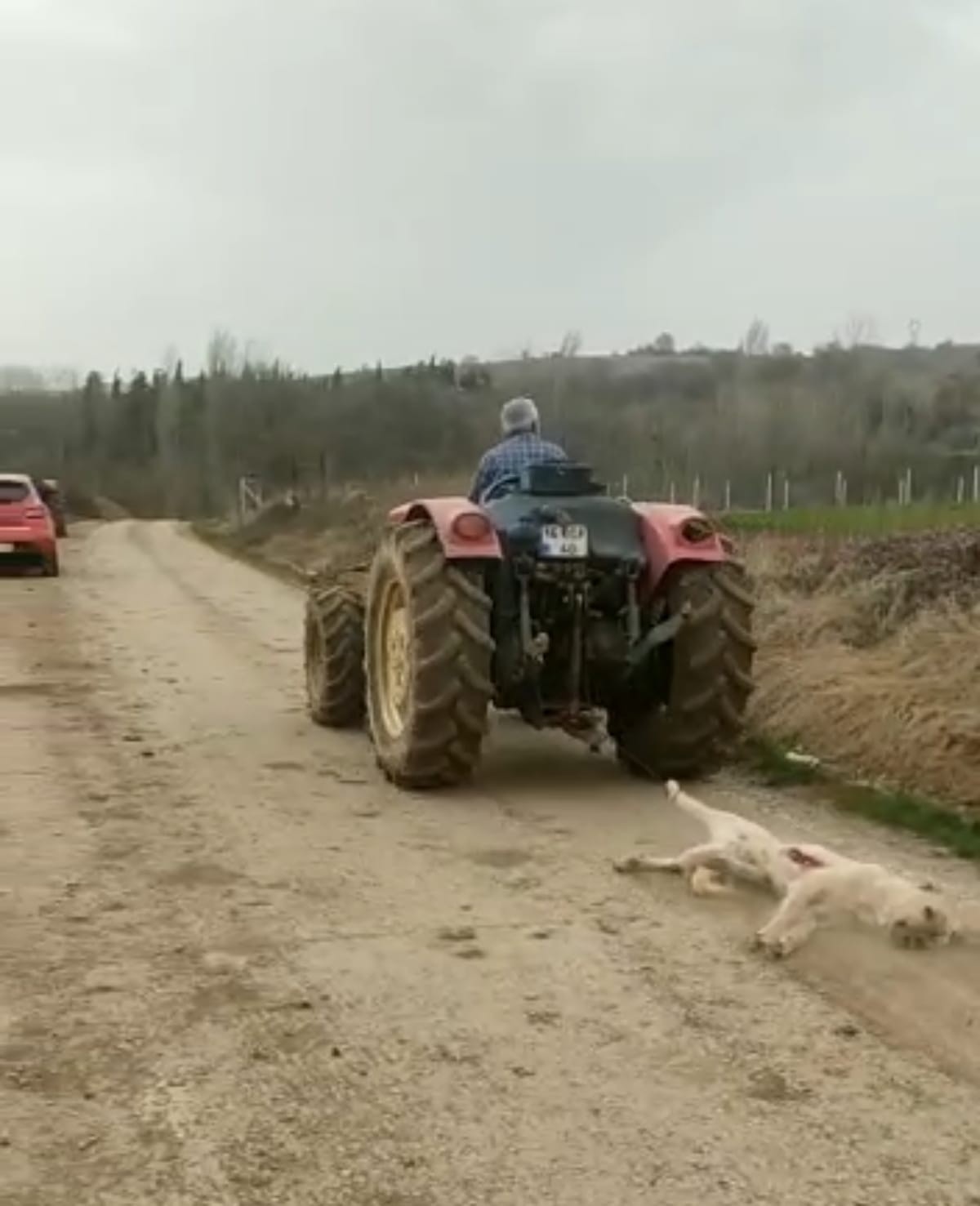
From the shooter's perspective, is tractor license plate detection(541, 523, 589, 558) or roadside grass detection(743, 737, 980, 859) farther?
tractor license plate detection(541, 523, 589, 558)

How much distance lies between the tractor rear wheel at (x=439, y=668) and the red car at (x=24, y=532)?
1731 cm

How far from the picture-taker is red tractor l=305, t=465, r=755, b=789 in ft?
26.4

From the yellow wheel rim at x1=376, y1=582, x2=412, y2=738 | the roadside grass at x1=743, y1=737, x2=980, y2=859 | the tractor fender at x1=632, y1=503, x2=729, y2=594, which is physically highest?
the tractor fender at x1=632, y1=503, x2=729, y2=594

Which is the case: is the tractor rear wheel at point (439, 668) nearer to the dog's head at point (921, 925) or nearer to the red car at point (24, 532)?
the dog's head at point (921, 925)

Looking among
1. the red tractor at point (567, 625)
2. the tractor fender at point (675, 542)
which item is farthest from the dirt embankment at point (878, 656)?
the tractor fender at point (675, 542)

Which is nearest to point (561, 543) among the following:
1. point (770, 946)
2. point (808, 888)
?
point (808, 888)

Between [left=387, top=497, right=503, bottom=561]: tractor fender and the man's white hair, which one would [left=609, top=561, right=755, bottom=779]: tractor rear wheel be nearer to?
[left=387, top=497, right=503, bottom=561]: tractor fender

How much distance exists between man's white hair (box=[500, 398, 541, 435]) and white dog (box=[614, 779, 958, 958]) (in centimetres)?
358

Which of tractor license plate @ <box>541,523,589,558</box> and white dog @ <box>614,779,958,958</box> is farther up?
tractor license plate @ <box>541,523,589,558</box>

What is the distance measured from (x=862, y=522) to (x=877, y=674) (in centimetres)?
1298

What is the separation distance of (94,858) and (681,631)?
287 cm

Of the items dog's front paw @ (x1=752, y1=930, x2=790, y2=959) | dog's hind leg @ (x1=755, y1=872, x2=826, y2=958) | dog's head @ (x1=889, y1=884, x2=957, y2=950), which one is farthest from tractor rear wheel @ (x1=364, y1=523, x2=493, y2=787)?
dog's head @ (x1=889, y1=884, x2=957, y2=950)

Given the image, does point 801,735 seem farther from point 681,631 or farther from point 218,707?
point 218,707

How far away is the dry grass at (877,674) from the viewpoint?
27.1ft
